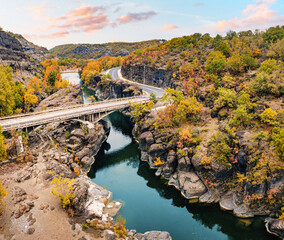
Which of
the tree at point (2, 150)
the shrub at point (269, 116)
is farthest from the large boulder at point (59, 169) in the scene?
the shrub at point (269, 116)

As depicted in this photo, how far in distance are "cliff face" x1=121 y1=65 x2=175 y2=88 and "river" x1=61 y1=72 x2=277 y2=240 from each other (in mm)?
40644

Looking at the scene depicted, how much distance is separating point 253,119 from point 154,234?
1033 inches

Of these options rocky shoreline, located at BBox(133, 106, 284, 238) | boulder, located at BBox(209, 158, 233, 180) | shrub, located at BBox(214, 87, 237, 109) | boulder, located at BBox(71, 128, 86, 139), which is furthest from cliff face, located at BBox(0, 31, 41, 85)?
boulder, located at BBox(209, 158, 233, 180)

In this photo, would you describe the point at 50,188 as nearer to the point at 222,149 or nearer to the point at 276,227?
the point at 222,149

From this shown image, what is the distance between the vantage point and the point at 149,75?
86.0m

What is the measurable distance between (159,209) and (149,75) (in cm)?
6552

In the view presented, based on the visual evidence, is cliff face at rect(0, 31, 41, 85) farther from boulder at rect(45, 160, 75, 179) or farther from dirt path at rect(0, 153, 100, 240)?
dirt path at rect(0, 153, 100, 240)

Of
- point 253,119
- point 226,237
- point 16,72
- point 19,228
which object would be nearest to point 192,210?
point 226,237

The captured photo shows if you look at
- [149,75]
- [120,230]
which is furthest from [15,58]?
[120,230]

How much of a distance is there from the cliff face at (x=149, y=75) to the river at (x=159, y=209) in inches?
1600

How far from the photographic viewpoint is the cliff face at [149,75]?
7527 centimetres

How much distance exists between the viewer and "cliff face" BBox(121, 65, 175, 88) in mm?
75269

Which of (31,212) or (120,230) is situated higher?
(31,212)

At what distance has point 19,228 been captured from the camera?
21.8m
